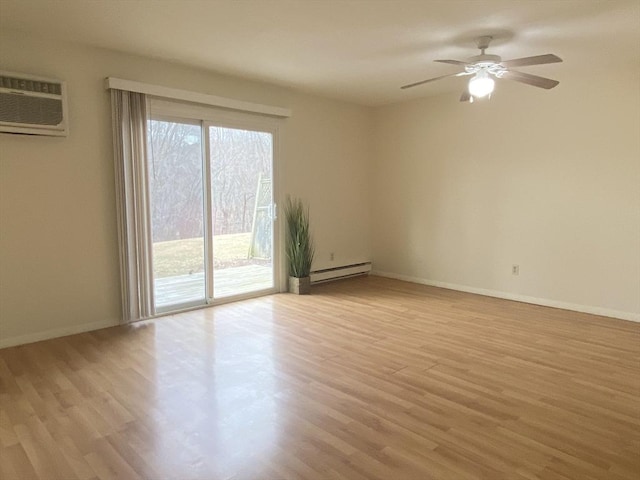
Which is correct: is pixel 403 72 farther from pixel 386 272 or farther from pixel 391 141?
pixel 386 272

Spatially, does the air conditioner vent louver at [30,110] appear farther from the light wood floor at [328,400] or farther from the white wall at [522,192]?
the white wall at [522,192]

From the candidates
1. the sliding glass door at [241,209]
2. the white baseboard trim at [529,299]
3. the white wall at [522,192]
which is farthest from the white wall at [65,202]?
the white baseboard trim at [529,299]

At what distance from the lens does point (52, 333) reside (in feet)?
12.6

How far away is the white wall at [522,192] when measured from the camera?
4.44 metres

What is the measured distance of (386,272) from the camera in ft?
21.7

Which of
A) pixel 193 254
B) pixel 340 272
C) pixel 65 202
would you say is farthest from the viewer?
pixel 340 272

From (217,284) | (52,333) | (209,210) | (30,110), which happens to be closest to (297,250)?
(217,284)

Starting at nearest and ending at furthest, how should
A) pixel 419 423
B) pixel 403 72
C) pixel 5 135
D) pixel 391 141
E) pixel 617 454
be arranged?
pixel 617 454 → pixel 419 423 → pixel 5 135 → pixel 403 72 → pixel 391 141

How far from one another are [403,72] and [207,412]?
373 cm

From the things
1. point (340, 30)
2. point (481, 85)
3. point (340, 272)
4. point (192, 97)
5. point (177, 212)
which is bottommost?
point (340, 272)

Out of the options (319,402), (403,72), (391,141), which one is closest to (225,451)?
(319,402)

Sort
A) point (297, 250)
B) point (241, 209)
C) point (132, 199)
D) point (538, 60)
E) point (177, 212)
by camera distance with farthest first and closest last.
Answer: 1. point (297, 250)
2. point (241, 209)
3. point (177, 212)
4. point (132, 199)
5. point (538, 60)

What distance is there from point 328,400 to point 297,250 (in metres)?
2.91

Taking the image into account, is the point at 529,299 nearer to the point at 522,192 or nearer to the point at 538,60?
the point at 522,192
